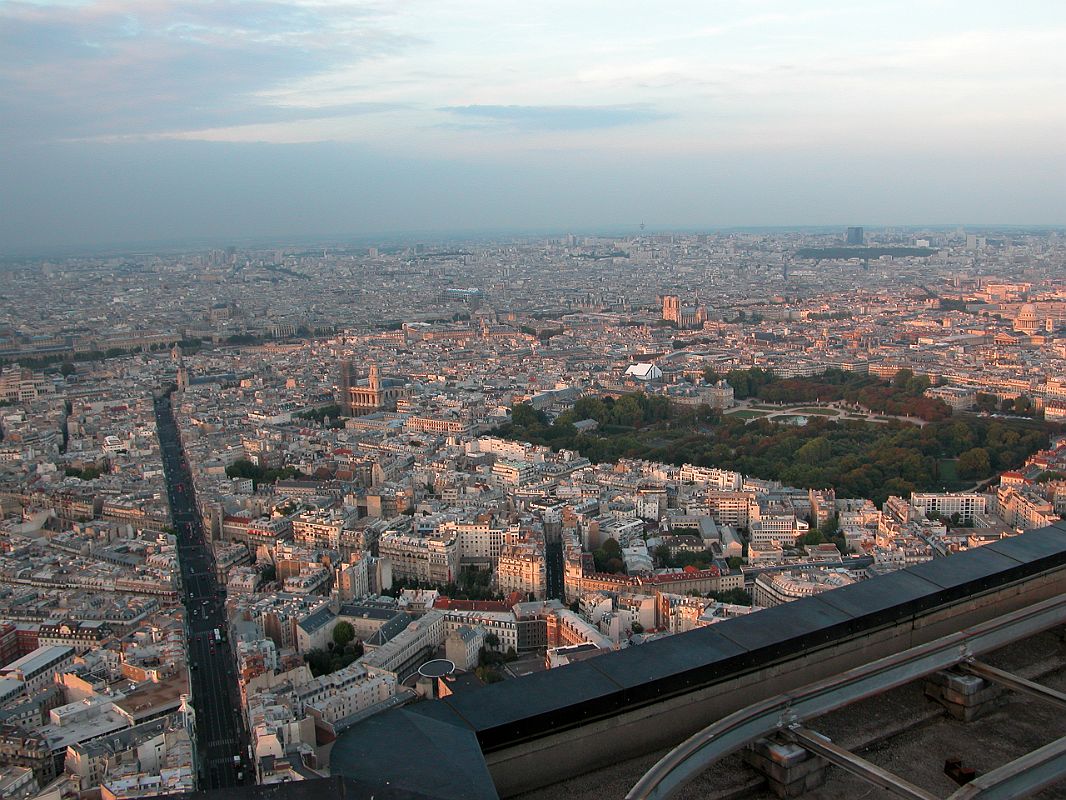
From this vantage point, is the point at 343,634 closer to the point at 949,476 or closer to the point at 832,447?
the point at 832,447

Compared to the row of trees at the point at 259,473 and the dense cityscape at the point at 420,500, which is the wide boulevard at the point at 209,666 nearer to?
the dense cityscape at the point at 420,500

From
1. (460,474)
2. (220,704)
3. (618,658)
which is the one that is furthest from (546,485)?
(618,658)

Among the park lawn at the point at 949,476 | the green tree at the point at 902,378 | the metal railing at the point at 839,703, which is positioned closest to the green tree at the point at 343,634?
the metal railing at the point at 839,703

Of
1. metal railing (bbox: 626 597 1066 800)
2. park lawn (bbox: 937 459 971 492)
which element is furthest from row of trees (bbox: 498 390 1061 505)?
metal railing (bbox: 626 597 1066 800)

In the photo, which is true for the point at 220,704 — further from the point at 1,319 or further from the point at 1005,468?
the point at 1,319

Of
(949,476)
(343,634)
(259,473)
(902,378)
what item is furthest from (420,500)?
(902,378)

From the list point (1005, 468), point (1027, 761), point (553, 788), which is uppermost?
point (1027, 761)

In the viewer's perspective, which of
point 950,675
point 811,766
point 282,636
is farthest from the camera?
point 282,636

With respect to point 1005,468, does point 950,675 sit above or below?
above
